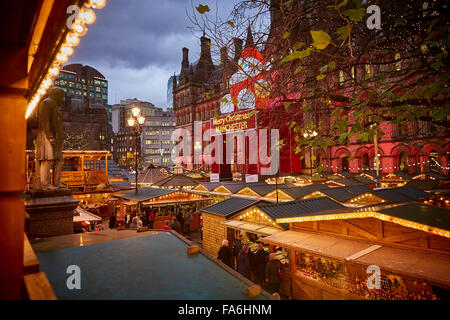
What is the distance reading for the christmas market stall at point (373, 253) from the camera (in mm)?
5277

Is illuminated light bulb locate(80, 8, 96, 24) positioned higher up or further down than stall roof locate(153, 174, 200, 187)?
higher up

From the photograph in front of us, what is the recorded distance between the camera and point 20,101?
7.50 ft

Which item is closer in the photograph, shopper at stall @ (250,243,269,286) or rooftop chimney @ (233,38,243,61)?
rooftop chimney @ (233,38,243,61)

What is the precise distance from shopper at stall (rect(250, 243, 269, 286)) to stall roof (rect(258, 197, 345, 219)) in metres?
1.48

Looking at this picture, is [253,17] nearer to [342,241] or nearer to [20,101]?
[20,101]

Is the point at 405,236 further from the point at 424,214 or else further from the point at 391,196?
the point at 391,196

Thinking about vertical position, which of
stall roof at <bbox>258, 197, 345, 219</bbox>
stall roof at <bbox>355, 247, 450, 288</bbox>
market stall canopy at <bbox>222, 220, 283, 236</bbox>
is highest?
stall roof at <bbox>258, 197, 345, 219</bbox>

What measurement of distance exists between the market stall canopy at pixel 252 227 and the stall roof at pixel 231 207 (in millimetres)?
564

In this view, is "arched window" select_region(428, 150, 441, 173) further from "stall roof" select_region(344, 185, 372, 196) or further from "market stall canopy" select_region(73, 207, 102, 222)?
"market stall canopy" select_region(73, 207, 102, 222)

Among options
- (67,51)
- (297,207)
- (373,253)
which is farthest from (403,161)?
(67,51)

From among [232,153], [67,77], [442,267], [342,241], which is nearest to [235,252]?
[342,241]

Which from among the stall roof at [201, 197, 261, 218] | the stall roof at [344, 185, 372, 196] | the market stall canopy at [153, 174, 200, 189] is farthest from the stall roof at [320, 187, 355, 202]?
the market stall canopy at [153, 174, 200, 189]

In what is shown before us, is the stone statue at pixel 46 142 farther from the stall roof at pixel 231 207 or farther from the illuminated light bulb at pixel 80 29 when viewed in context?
the stall roof at pixel 231 207

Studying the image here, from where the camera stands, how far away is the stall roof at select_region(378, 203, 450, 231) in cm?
536
